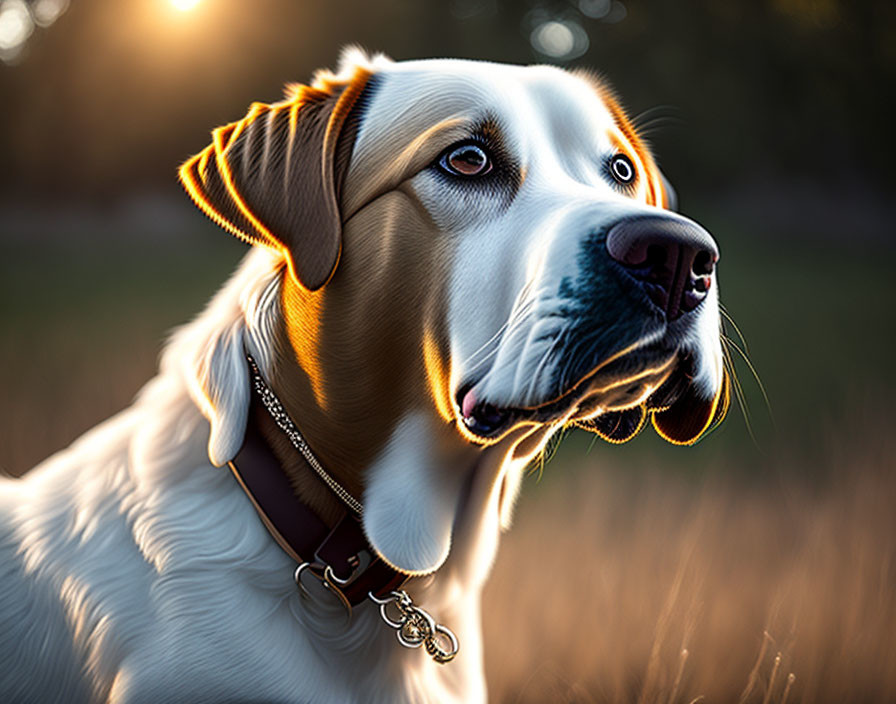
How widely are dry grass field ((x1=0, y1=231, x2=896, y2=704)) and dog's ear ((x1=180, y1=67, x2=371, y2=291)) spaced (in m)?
1.94

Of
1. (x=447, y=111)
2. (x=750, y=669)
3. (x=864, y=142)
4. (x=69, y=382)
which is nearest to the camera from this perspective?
(x=447, y=111)

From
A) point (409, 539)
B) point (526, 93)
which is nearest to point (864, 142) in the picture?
point (526, 93)

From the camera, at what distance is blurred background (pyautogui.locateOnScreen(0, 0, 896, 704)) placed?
3615mm

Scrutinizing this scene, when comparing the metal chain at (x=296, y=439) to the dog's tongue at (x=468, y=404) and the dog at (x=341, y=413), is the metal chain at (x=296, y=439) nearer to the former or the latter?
the dog at (x=341, y=413)

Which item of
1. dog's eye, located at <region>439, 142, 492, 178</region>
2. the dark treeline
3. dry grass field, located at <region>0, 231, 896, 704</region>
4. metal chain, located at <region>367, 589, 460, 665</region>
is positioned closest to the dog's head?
dog's eye, located at <region>439, 142, 492, 178</region>

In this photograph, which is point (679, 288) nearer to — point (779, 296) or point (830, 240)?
point (779, 296)

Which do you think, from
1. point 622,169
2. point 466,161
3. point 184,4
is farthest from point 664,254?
point 184,4

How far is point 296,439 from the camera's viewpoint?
78.0 inches

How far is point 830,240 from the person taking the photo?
8805mm

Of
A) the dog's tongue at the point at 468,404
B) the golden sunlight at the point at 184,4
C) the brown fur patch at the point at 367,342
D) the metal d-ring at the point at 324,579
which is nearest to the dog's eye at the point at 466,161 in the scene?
the brown fur patch at the point at 367,342

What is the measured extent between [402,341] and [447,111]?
561mm

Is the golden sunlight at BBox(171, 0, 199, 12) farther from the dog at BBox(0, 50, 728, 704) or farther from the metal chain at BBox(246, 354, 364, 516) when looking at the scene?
the metal chain at BBox(246, 354, 364, 516)

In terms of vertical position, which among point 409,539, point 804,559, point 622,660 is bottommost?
point 804,559

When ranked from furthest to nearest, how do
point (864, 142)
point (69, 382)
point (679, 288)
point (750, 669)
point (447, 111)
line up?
point (864, 142), point (69, 382), point (750, 669), point (447, 111), point (679, 288)
